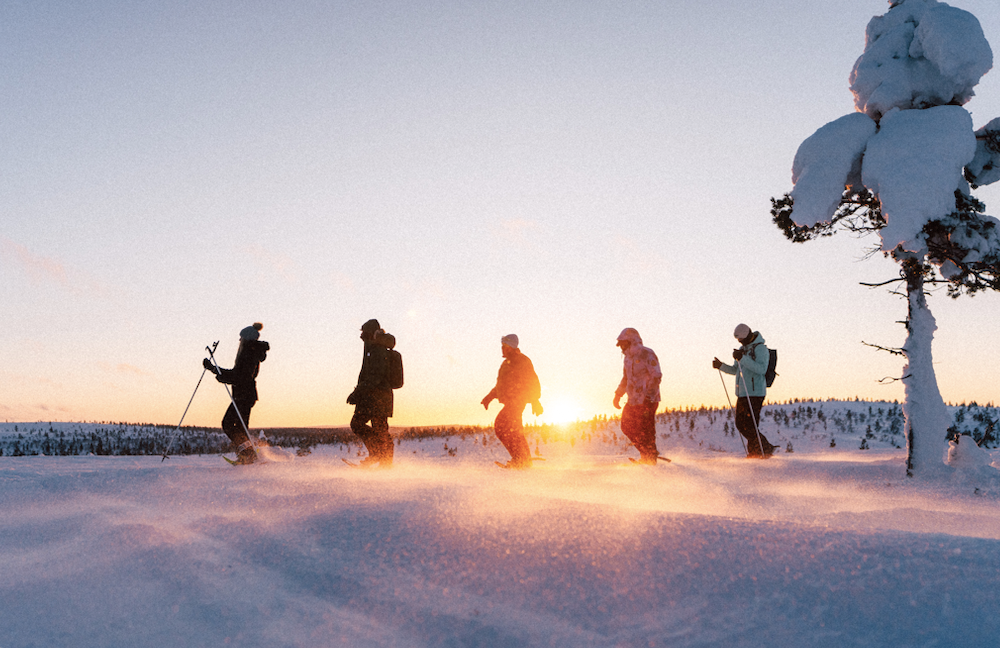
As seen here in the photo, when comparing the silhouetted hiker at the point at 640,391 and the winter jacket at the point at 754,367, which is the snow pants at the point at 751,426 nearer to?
the winter jacket at the point at 754,367

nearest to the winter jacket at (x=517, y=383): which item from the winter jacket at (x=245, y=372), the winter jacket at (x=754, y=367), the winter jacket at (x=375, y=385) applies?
the winter jacket at (x=375, y=385)

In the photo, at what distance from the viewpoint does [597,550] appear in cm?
292

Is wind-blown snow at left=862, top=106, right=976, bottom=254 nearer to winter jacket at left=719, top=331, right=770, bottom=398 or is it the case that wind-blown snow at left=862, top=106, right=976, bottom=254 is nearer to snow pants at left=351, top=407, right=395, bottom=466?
winter jacket at left=719, top=331, right=770, bottom=398

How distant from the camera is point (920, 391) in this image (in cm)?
761

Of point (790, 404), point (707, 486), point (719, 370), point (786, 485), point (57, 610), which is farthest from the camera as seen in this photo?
point (790, 404)

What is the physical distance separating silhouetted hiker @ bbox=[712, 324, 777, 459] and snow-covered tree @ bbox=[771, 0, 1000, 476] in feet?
8.16

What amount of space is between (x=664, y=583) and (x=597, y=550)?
414 mm

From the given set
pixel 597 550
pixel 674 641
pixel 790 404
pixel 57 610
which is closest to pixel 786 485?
pixel 597 550

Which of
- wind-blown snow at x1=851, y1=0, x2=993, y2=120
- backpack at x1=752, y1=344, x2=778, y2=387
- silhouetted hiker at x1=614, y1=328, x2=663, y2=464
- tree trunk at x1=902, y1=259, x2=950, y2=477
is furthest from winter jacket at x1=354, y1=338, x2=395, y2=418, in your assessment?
wind-blown snow at x1=851, y1=0, x2=993, y2=120

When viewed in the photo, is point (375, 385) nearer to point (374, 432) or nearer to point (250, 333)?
point (374, 432)

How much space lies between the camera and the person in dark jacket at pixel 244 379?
344 inches

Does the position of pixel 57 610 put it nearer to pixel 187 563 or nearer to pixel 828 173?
pixel 187 563

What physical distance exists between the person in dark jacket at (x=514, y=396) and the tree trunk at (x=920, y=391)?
505cm

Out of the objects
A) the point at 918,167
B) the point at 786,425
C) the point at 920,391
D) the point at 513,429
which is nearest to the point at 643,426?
the point at 513,429
